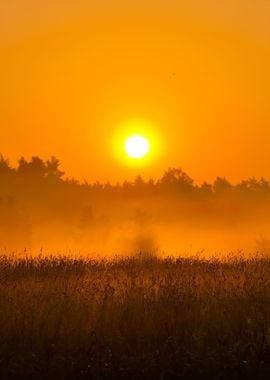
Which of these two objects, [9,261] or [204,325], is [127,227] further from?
[204,325]

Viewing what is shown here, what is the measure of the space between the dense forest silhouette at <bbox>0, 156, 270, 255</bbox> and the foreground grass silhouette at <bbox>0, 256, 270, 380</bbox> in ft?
254

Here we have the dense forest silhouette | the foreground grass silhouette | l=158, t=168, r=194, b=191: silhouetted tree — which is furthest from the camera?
l=158, t=168, r=194, b=191: silhouetted tree

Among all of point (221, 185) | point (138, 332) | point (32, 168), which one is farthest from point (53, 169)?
point (138, 332)

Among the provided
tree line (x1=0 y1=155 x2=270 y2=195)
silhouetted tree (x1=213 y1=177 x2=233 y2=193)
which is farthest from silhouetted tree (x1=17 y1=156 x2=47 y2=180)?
silhouetted tree (x1=213 y1=177 x2=233 y2=193)

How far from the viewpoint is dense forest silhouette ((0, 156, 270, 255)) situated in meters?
106

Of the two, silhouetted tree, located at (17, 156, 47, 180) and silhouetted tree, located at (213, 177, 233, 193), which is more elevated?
silhouetted tree, located at (213, 177, 233, 193)

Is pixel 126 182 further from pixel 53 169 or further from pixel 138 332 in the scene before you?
pixel 138 332

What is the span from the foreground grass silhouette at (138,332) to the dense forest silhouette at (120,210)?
77.5m

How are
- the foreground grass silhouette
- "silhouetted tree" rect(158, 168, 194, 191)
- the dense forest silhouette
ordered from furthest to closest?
"silhouetted tree" rect(158, 168, 194, 191) < the dense forest silhouette < the foreground grass silhouette

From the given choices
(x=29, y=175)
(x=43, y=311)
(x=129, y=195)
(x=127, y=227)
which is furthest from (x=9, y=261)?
(x=129, y=195)

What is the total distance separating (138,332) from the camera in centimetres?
934

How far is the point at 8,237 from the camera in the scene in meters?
92.6

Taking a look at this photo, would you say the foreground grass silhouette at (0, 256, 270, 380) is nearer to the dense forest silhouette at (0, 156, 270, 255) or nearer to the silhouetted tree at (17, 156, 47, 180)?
the dense forest silhouette at (0, 156, 270, 255)

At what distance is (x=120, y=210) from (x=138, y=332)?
121 meters
